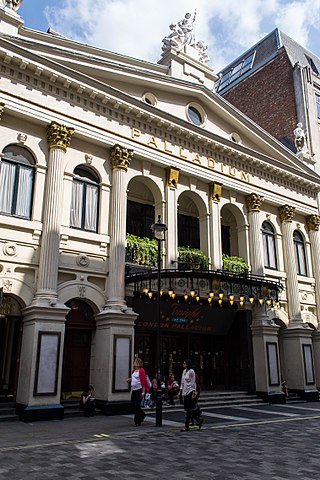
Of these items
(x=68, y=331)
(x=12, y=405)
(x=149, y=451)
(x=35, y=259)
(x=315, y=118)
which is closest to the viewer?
(x=149, y=451)

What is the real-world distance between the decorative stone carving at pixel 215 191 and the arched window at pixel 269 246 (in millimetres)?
3762

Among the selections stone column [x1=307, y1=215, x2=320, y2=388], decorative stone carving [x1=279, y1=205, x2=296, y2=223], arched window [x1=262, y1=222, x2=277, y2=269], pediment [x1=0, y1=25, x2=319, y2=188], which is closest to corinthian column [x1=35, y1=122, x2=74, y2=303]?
pediment [x1=0, y1=25, x2=319, y2=188]

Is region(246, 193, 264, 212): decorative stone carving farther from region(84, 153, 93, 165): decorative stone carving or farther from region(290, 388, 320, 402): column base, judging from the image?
region(290, 388, 320, 402): column base

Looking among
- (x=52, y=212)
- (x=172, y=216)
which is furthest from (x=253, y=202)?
(x=52, y=212)

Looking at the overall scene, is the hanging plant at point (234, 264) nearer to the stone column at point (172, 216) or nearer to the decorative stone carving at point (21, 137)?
the stone column at point (172, 216)

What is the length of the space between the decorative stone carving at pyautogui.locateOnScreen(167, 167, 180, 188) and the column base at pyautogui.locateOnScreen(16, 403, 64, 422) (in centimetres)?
993

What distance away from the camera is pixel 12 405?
13.7 m

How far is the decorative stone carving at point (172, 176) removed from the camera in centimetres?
1873

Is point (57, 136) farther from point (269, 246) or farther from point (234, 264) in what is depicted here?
point (269, 246)

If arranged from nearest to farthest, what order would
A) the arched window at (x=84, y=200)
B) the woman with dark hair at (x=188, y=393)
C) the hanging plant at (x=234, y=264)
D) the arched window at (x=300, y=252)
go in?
the woman with dark hair at (x=188, y=393), the arched window at (x=84, y=200), the hanging plant at (x=234, y=264), the arched window at (x=300, y=252)

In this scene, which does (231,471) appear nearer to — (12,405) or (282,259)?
(12,405)

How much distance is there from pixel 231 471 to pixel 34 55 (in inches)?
553

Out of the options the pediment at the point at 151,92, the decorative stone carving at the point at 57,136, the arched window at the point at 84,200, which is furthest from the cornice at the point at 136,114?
the arched window at the point at 84,200

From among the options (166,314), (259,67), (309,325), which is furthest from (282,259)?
(259,67)
